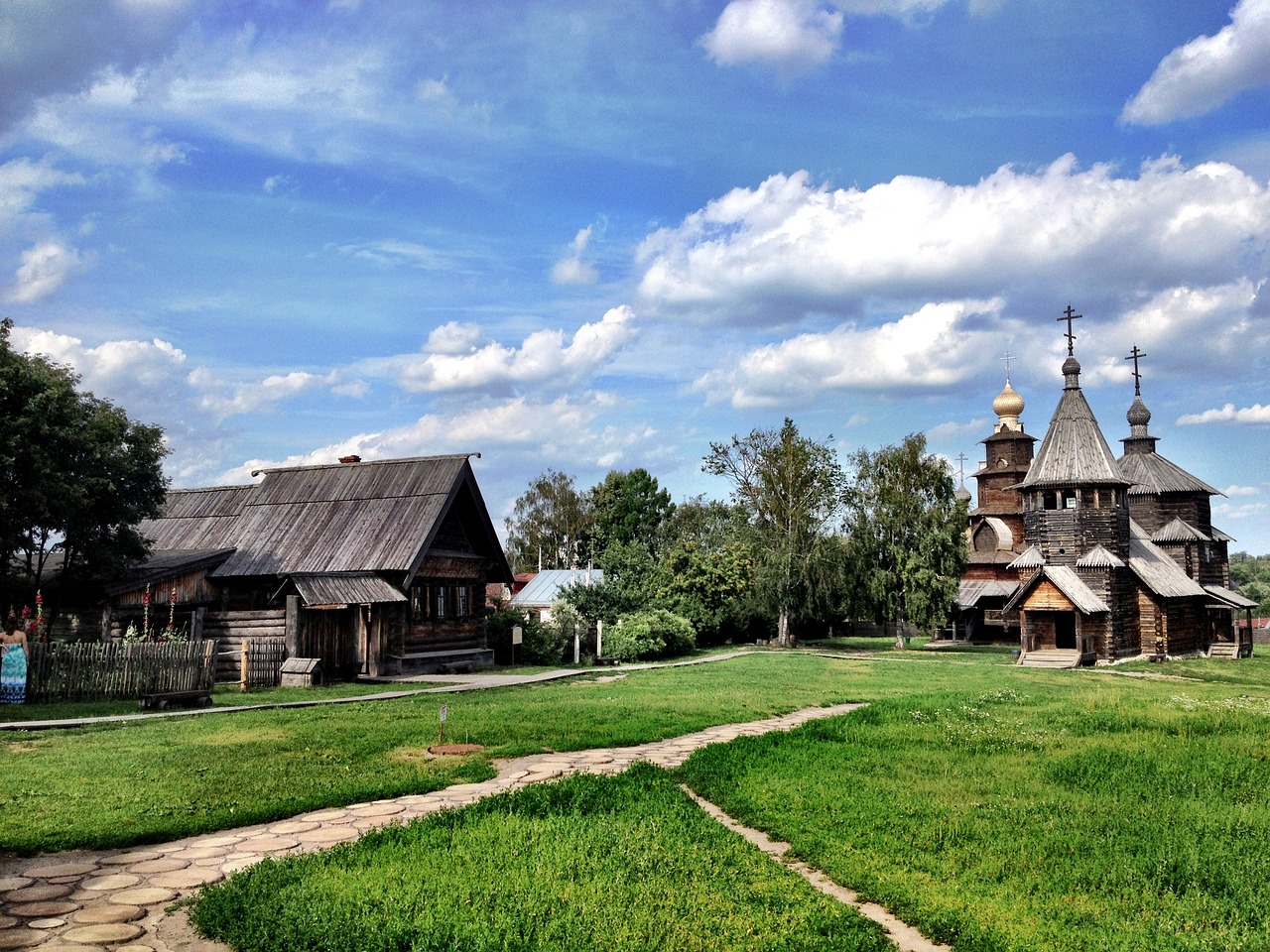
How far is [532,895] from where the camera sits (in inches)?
240

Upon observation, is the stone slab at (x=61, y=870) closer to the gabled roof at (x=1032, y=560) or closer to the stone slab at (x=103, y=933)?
the stone slab at (x=103, y=933)

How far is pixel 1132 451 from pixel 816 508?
785 inches

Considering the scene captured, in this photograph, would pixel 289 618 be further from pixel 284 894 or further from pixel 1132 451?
pixel 1132 451

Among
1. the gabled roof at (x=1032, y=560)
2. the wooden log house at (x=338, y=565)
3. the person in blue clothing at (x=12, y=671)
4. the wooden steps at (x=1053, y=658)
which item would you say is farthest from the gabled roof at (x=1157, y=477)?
the person in blue clothing at (x=12, y=671)

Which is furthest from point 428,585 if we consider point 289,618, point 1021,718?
point 1021,718

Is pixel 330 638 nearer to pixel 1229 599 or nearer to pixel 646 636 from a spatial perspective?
pixel 646 636

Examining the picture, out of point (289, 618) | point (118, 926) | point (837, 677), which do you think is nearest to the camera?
point (118, 926)

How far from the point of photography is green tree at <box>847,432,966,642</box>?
143 feet

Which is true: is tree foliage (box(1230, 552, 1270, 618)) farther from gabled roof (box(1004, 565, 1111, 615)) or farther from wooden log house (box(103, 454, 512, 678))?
wooden log house (box(103, 454, 512, 678))

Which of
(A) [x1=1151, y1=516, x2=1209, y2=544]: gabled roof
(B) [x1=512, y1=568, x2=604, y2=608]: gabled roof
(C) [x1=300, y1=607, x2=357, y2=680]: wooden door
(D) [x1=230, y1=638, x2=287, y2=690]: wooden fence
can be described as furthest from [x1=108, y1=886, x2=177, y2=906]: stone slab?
(A) [x1=1151, y1=516, x2=1209, y2=544]: gabled roof

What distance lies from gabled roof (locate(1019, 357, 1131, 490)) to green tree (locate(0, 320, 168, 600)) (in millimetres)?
34341

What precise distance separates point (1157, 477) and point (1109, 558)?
1466cm

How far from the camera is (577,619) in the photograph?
109 ft

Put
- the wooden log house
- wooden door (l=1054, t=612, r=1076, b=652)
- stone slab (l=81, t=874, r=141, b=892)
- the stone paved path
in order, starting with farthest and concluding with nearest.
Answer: wooden door (l=1054, t=612, r=1076, b=652) < the wooden log house < stone slab (l=81, t=874, r=141, b=892) < the stone paved path
